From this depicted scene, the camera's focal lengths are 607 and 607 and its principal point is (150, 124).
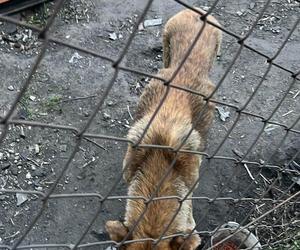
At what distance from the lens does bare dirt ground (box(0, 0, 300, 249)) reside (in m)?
5.04

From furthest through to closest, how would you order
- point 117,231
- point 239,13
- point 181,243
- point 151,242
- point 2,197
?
1. point 239,13
2. point 2,197
3. point 117,231
4. point 181,243
5. point 151,242

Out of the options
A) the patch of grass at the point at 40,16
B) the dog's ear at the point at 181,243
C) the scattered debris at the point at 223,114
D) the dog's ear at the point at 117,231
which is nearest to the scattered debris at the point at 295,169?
the scattered debris at the point at 223,114

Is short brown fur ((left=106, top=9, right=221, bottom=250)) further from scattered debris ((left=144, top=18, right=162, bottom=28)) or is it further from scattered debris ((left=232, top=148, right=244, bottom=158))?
scattered debris ((left=144, top=18, right=162, bottom=28))

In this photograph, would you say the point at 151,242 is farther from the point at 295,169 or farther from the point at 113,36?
the point at 113,36

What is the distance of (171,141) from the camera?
4.34m

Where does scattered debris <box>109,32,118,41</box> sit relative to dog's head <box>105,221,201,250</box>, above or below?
below

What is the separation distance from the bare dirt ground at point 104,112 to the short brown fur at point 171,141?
511mm

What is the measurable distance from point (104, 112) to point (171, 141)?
1.42m

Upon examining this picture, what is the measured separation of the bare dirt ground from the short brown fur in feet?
1.68

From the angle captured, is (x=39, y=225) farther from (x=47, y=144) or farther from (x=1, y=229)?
(x=47, y=144)

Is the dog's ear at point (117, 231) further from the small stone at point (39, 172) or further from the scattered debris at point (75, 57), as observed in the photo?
the scattered debris at point (75, 57)

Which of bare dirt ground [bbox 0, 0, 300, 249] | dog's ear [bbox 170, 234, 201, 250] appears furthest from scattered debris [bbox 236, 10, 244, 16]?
dog's ear [bbox 170, 234, 201, 250]

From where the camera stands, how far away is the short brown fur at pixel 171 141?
3930mm

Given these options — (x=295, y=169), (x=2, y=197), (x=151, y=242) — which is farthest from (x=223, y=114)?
(x=151, y=242)
